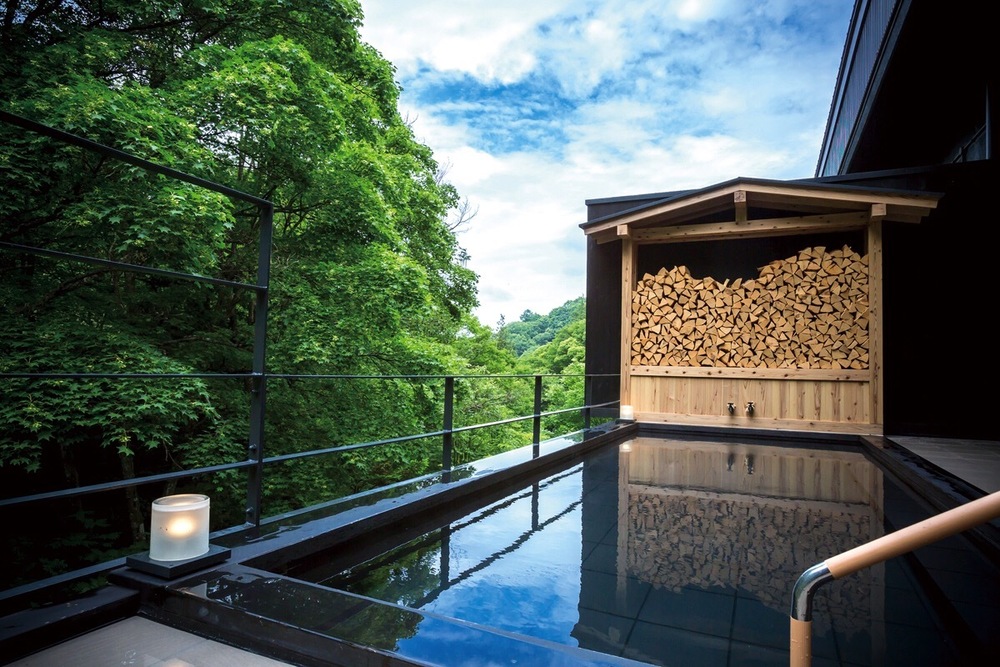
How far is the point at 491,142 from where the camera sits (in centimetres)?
2917

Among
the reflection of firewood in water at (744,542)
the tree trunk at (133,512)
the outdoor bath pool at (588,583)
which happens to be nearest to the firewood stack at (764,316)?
the outdoor bath pool at (588,583)

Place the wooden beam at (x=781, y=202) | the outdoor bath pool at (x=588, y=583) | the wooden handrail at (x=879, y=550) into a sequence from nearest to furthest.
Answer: the wooden handrail at (x=879, y=550), the outdoor bath pool at (x=588, y=583), the wooden beam at (x=781, y=202)

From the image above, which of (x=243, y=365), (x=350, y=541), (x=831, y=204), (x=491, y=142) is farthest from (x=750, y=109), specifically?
(x=350, y=541)

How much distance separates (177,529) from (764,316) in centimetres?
569

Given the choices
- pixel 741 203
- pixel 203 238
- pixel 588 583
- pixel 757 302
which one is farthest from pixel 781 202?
pixel 203 238

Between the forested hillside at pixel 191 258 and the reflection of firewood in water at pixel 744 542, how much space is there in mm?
1911

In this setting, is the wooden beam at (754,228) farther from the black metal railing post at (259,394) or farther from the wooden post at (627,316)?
the black metal railing post at (259,394)

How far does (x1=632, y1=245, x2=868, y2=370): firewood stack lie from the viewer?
5.40 meters

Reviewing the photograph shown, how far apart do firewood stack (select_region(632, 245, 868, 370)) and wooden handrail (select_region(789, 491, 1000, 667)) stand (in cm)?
540

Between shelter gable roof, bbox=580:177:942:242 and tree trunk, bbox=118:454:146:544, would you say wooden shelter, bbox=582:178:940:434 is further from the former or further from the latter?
tree trunk, bbox=118:454:146:544

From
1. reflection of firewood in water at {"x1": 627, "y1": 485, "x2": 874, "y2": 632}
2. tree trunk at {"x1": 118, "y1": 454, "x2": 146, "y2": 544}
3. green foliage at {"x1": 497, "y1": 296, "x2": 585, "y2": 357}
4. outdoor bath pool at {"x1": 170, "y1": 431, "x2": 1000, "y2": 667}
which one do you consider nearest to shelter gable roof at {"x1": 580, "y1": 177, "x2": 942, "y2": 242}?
outdoor bath pool at {"x1": 170, "y1": 431, "x2": 1000, "y2": 667}

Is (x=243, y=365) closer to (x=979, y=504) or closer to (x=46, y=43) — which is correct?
(x=46, y=43)

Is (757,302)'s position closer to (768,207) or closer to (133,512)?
(768,207)

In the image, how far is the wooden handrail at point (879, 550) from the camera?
0.67 metres
